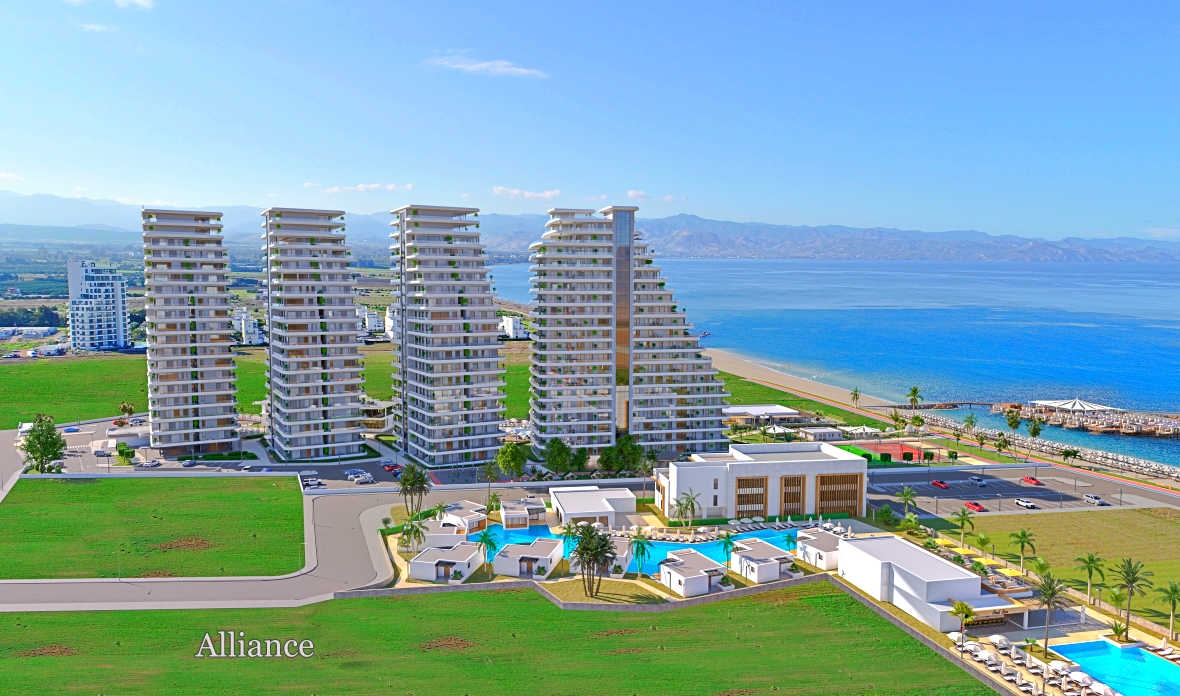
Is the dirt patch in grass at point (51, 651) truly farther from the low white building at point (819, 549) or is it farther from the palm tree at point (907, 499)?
the palm tree at point (907, 499)

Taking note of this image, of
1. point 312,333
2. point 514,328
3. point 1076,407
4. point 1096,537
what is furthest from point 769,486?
point 514,328

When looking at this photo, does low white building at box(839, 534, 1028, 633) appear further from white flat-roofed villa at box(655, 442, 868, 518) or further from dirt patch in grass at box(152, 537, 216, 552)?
dirt patch in grass at box(152, 537, 216, 552)

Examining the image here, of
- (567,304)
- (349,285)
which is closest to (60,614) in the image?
(349,285)

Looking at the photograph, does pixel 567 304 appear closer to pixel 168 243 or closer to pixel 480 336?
pixel 480 336

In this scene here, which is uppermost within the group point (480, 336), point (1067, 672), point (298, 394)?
point (480, 336)

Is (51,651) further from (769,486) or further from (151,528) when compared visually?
(769,486)

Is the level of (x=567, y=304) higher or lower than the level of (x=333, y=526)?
higher
